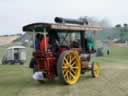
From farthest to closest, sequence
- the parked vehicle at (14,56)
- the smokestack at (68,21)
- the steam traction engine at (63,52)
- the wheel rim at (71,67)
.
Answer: the parked vehicle at (14,56)
the smokestack at (68,21)
the wheel rim at (71,67)
the steam traction engine at (63,52)

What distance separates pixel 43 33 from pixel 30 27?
1.96 feet

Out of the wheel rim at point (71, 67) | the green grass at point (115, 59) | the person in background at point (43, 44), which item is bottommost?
the green grass at point (115, 59)

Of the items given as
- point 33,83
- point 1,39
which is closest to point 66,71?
point 33,83

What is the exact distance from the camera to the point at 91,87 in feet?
39.6

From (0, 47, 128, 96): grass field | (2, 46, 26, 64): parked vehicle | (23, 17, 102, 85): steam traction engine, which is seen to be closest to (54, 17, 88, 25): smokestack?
(23, 17, 102, 85): steam traction engine

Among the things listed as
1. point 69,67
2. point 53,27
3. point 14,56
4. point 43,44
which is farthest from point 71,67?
point 14,56

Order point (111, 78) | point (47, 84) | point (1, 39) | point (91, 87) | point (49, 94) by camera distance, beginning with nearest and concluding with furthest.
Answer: point (49, 94), point (91, 87), point (47, 84), point (111, 78), point (1, 39)

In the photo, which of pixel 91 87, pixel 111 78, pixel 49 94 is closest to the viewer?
pixel 49 94

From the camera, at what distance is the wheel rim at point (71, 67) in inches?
500

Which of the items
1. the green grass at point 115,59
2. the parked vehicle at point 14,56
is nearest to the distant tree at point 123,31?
the green grass at point 115,59

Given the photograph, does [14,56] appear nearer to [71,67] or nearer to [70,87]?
[71,67]

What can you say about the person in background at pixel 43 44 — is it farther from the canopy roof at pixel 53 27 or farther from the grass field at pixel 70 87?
the grass field at pixel 70 87

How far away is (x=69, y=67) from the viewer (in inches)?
507

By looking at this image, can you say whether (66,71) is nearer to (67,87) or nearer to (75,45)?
(67,87)
